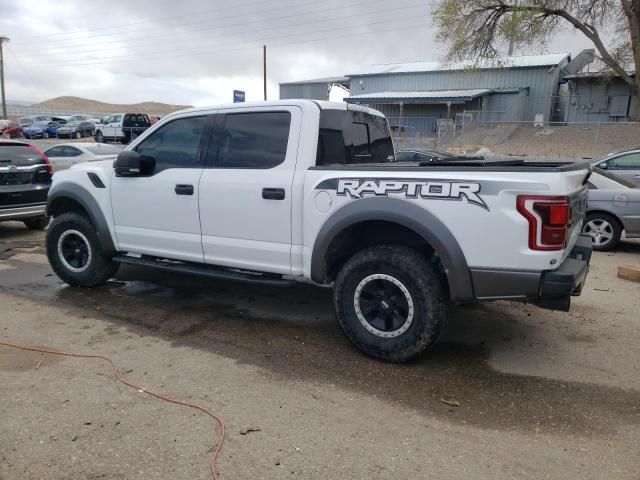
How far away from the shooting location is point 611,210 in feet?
25.9

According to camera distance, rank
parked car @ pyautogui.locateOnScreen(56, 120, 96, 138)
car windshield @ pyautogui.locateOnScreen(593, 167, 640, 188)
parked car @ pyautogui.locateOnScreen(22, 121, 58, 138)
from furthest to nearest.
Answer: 1. parked car @ pyautogui.locateOnScreen(22, 121, 58, 138)
2. parked car @ pyautogui.locateOnScreen(56, 120, 96, 138)
3. car windshield @ pyautogui.locateOnScreen(593, 167, 640, 188)

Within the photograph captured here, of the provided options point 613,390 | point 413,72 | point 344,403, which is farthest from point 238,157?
point 413,72

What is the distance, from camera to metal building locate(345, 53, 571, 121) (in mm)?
32344

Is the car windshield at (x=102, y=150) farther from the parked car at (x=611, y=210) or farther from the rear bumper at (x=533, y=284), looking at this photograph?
the rear bumper at (x=533, y=284)

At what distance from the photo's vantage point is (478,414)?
3.27 metres

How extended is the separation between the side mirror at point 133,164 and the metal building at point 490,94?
28257 mm

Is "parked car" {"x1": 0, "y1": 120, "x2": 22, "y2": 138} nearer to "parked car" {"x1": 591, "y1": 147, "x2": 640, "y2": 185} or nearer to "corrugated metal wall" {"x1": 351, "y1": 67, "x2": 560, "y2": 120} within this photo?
"corrugated metal wall" {"x1": 351, "y1": 67, "x2": 560, "y2": 120}

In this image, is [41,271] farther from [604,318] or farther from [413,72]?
[413,72]

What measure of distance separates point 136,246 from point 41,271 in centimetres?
233

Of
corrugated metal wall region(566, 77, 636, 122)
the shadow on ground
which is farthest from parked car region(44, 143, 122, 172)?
corrugated metal wall region(566, 77, 636, 122)

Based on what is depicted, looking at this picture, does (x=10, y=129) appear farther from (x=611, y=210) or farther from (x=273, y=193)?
(x=611, y=210)

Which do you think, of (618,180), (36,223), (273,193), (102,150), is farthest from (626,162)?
(102,150)

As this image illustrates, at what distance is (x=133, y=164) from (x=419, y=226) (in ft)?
9.33

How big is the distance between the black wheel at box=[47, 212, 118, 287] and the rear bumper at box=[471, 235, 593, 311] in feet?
13.3
